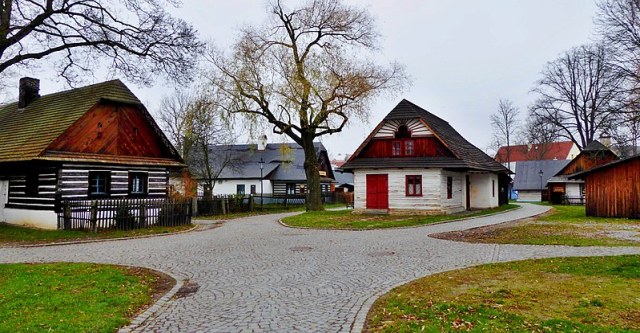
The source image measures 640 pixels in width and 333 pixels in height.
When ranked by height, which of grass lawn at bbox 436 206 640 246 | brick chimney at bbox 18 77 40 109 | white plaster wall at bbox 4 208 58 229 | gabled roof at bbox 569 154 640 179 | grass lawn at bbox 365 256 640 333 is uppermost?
brick chimney at bbox 18 77 40 109

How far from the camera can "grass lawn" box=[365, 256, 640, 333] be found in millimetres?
6082

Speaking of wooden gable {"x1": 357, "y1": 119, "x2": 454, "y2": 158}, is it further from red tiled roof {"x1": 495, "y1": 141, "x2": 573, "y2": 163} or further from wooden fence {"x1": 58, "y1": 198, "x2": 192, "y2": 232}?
red tiled roof {"x1": 495, "y1": 141, "x2": 573, "y2": 163}

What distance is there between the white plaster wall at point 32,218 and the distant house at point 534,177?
54952 mm

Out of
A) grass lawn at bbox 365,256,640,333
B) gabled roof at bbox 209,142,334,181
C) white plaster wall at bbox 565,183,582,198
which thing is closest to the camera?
grass lawn at bbox 365,256,640,333

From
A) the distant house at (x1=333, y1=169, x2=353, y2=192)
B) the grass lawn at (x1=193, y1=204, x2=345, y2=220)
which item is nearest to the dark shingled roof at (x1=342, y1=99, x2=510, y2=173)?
the grass lawn at (x1=193, y1=204, x2=345, y2=220)

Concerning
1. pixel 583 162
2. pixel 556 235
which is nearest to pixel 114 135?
pixel 556 235

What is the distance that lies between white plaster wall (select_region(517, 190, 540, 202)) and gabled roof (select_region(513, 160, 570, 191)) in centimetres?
103

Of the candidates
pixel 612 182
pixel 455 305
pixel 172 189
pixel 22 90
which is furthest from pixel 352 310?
pixel 172 189

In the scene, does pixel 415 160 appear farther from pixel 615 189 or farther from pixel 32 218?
pixel 32 218

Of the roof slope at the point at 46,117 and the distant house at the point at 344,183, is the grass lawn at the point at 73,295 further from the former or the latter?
the distant house at the point at 344,183

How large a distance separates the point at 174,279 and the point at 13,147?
657 inches

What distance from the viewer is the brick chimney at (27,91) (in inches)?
1045

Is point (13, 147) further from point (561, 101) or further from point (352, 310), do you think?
point (561, 101)

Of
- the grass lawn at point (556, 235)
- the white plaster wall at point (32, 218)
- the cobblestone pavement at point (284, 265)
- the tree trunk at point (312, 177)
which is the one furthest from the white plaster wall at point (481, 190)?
the white plaster wall at point (32, 218)
